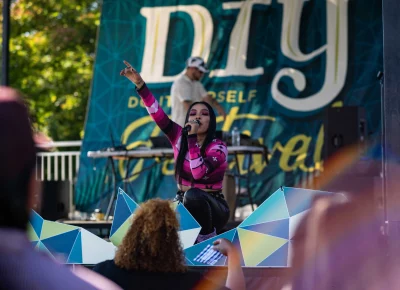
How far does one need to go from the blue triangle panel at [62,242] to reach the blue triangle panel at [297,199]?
1069 mm

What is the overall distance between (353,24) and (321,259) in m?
7.20

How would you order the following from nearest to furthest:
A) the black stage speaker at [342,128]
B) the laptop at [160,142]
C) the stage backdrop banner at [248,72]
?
the black stage speaker at [342,128] < the laptop at [160,142] < the stage backdrop banner at [248,72]

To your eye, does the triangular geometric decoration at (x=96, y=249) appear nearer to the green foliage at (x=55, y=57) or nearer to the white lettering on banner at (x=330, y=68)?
the white lettering on banner at (x=330, y=68)

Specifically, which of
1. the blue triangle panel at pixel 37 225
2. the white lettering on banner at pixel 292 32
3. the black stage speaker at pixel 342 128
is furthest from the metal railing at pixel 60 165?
the blue triangle panel at pixel 37 225

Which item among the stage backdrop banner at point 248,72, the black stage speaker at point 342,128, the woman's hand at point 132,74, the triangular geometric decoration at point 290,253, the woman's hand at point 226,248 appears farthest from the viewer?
the stage backdrop banner at point 248,72

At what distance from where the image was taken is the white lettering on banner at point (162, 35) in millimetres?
10852

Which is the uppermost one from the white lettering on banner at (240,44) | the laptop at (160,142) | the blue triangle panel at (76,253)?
the white lettering on banner at (240,44)

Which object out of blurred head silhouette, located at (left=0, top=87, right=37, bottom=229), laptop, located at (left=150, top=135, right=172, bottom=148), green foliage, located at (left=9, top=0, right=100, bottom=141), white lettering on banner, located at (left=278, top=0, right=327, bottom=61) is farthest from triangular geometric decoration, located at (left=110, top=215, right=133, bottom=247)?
green foliage, located at (left=9, top=0, right=100, bottom=141)

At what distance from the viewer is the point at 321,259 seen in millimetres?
3404

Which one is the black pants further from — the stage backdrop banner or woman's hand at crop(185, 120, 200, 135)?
the stage backdrop banner

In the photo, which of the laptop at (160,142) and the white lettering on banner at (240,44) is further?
the white lettering on banner at (240,44)

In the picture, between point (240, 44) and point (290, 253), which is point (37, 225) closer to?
point (290, 253)

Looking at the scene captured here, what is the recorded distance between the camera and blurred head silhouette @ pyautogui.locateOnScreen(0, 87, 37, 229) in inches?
51.1

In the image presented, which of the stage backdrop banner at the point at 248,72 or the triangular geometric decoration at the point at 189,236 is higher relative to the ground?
the stage backdrop banner at the point at 248,72
